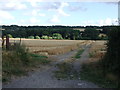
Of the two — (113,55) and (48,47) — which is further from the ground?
(113,55)

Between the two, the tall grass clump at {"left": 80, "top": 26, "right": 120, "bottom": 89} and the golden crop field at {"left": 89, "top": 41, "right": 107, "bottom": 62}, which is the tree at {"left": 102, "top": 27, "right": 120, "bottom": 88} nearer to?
the tall grass clump at {"left": 80, "top": 26, "right": 120, "bottom": 89}

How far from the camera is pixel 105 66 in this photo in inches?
495

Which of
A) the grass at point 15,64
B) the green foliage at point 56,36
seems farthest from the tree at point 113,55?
the green foliage at point 56,36

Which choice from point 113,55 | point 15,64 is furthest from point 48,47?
point 113,55

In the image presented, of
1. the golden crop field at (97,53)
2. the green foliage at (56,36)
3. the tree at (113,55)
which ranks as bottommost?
the golden crop field at (97,53)

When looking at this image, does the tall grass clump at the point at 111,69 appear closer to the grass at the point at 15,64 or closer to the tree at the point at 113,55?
the tree at the point at 113,55

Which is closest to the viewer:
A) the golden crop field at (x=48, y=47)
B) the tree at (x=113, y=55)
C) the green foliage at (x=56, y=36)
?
the tree at (x=113, y=55)

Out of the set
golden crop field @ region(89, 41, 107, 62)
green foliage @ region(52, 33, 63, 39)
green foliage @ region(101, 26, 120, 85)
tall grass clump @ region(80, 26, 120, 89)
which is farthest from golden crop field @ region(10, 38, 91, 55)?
green foliage @ region(52, 33, 63, 39)

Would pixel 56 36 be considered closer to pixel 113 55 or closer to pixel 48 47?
pixel 48 47

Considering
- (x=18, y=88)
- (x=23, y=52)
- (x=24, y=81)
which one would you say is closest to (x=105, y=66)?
(x=24, y=81)

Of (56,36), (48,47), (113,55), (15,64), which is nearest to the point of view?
(113,55)

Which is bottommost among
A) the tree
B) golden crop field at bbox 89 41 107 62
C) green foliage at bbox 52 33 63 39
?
golden crop field at bbox 89 41 107 62

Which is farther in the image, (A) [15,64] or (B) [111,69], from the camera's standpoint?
(A) [15,64]

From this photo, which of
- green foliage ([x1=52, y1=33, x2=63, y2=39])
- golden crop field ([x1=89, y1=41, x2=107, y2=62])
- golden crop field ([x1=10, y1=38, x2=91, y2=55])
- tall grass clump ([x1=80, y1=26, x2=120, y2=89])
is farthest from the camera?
green foliage ([x1=52, y1=33, x2=63, y2=39])
